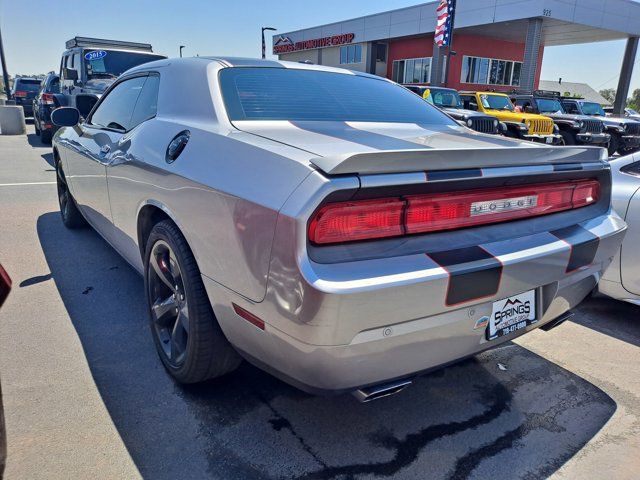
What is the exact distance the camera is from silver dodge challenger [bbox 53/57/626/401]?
163 centimetres

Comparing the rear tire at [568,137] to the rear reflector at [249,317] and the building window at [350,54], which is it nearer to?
the rear reflector at [249,317]

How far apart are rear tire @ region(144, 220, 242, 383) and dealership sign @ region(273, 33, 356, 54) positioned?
34.9m

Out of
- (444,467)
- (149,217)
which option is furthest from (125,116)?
(444,467)

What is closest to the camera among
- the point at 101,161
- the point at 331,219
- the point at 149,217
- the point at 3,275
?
the point at 3,275

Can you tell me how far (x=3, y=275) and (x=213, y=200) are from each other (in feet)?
2.61

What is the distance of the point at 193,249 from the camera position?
2162 mm

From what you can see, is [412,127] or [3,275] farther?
[412,127]

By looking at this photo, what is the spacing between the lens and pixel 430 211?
1.86 meters

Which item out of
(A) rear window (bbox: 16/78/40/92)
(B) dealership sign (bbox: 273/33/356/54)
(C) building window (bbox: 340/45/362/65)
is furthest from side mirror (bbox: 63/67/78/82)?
(C) building window (bbox: 340/45/362/65)

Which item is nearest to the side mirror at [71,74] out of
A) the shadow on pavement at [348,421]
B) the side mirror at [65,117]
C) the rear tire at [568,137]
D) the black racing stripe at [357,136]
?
the side mirror at [65,117]

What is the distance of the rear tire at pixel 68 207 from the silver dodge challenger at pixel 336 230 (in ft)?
8.11

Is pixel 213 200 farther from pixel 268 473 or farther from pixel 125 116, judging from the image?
pixel 125 116

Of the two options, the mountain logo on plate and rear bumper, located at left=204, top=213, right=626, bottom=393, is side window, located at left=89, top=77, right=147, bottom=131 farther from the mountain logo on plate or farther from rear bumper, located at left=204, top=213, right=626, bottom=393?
the mountain logo on plate

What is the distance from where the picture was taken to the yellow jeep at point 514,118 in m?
12.7
